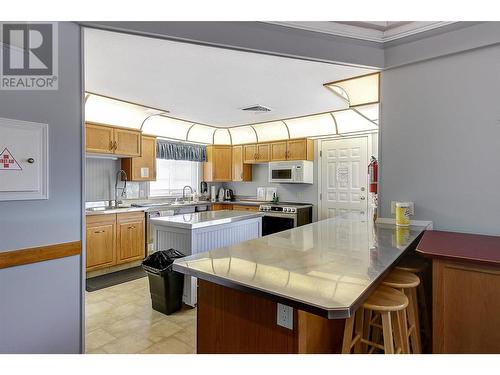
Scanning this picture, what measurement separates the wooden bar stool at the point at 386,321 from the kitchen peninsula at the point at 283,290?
0.11 metres

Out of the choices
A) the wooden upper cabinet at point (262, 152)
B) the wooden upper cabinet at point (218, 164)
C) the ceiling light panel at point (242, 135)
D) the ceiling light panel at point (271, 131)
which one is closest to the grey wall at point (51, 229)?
the ceiling light panel at point (271, 131)

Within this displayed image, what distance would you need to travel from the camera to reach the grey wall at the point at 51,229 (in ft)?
5.48

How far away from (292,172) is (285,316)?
14.4ft

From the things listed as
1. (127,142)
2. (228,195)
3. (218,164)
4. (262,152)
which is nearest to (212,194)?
(228,195)

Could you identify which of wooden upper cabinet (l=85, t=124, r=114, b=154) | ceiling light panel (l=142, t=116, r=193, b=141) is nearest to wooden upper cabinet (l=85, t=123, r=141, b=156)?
wooden upper cabinet (l=85, t=124, r=114, b=154)

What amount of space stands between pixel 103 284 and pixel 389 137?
3805 millimetres

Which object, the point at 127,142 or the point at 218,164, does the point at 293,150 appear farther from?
the point at 127,142

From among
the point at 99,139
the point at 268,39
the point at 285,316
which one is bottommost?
the point at 285,316

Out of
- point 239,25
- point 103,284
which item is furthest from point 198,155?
point 239,25

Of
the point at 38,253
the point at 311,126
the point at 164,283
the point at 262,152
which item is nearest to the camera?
the point at 38,253

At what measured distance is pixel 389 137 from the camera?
2.63 metres

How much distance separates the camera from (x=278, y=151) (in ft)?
19.1
